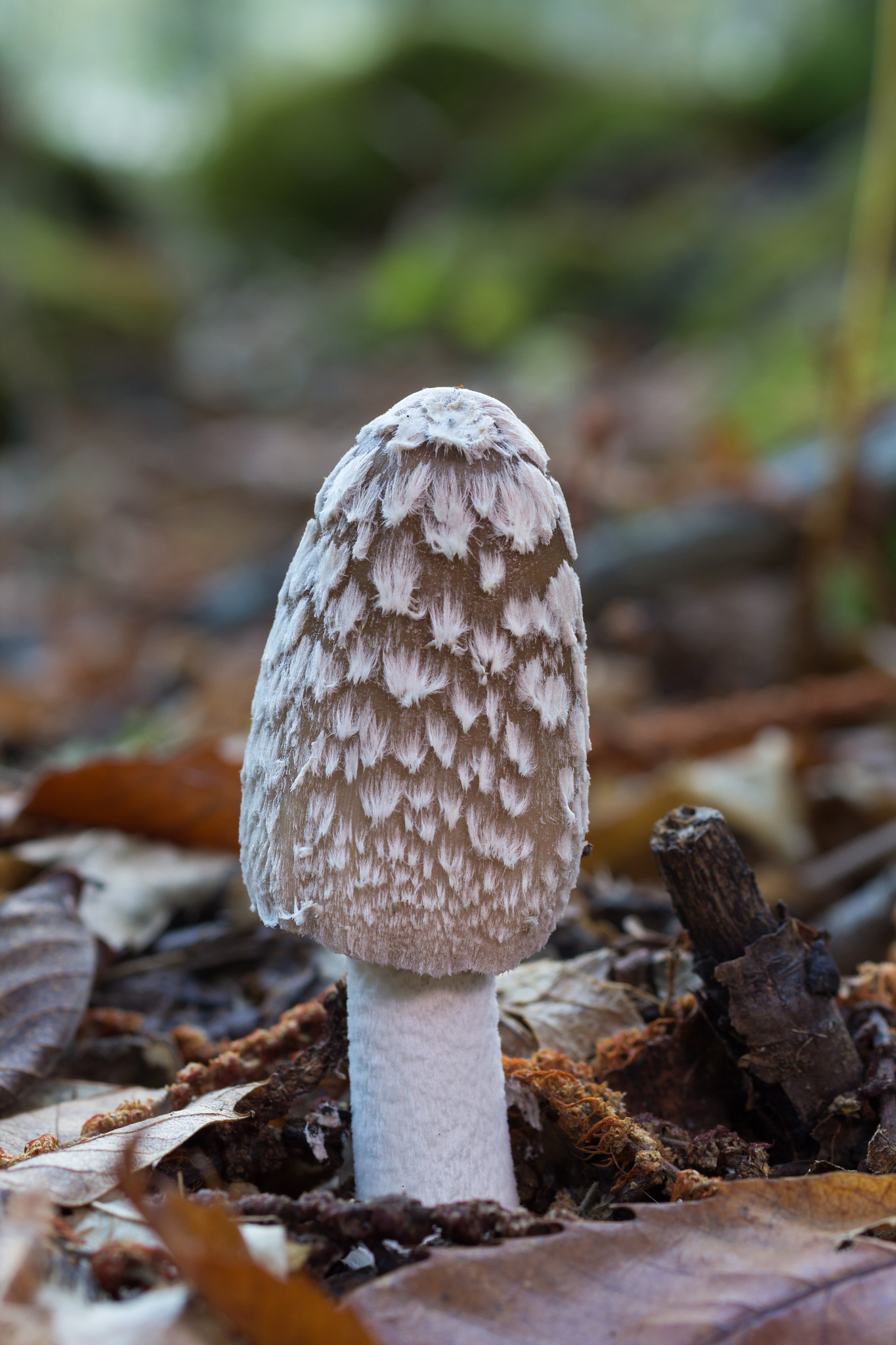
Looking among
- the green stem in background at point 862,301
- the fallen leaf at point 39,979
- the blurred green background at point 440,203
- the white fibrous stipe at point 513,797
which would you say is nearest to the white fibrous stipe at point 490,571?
the white fibrous stipe at point 513,797

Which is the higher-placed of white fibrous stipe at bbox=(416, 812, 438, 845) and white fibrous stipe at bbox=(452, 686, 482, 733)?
white fibrous stipe at bbox=(452, 686, 482, 733)

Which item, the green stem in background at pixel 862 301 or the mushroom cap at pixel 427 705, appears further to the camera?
the green stem in background at pixel 862 301

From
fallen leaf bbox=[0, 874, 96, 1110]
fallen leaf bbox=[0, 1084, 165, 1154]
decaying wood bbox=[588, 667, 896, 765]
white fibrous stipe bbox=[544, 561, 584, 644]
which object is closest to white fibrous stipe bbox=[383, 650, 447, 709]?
white fibrous stipe bbox=[544, 561, 584, 644]

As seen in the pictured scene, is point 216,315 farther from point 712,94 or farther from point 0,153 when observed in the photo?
point 712,94

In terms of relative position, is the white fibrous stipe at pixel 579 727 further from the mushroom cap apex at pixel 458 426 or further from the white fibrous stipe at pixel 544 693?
the mushroom cap apex at pixel 458 426

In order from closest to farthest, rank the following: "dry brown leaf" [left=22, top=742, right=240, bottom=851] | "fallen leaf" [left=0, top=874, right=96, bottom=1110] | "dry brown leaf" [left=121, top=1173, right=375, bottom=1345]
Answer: "dry brown leaf" [left=121, top=1173, right=375, bottom=1345] < "fallen leaf" [left=0, top=874, right=96, bottom=1110] < "dry brown leaf" [left=22, top=742, right=240, bottom=851]

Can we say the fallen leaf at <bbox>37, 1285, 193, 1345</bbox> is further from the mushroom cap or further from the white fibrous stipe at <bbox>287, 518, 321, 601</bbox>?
the white fibrous stipe at <bbox>287, 518, 321, 601</bbox>

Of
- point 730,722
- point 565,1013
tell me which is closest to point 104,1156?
point 565,1013
